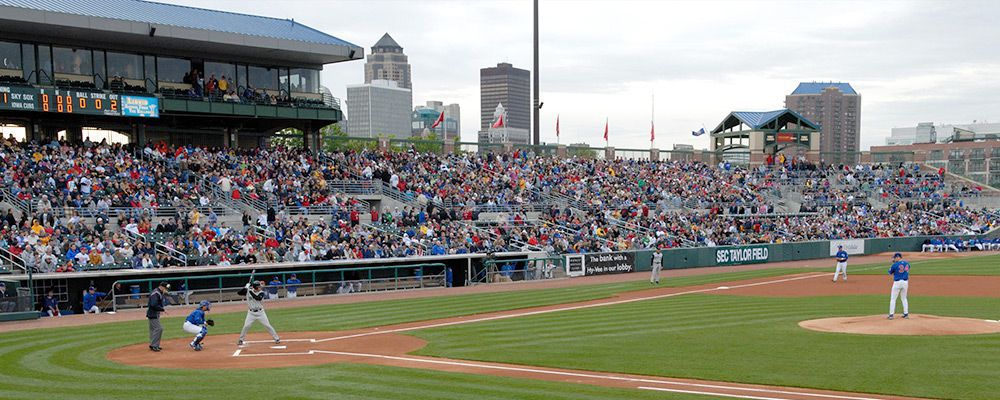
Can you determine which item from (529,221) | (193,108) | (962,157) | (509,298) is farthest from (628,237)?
(962,157)

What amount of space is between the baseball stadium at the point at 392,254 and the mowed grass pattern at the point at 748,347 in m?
0.11

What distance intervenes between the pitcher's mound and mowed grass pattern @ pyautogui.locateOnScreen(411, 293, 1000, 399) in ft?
2.12

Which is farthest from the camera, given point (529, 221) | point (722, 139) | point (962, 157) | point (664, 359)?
point (962, 157)

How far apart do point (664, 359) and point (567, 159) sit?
41.2 m

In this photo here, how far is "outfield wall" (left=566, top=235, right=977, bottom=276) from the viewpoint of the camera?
42.0 meters

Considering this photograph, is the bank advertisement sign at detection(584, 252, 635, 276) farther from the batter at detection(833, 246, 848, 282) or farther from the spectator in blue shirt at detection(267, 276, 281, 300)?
the spectator in blue shirt at detection(267, 276, 281, 300)

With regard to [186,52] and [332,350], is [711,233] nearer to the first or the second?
[186,52]

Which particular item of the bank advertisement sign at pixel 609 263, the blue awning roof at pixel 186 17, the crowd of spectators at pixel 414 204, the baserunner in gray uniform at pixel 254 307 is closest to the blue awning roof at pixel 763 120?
the crowd of spectators at pixel 414 204

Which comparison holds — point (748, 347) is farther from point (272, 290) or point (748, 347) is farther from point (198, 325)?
point (272, 290)

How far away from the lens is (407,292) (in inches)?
1344

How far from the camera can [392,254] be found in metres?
35.4

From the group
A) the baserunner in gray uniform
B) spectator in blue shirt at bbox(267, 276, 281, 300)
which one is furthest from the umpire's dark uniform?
spectator in blue shirt at bbox(267, 276, 281, 300)

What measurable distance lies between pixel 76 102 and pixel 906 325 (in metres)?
33.6

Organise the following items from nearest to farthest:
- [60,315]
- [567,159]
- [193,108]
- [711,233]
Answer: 1. [60,315]
2. [193,108]
3. [711,233]
4. [567,159]
